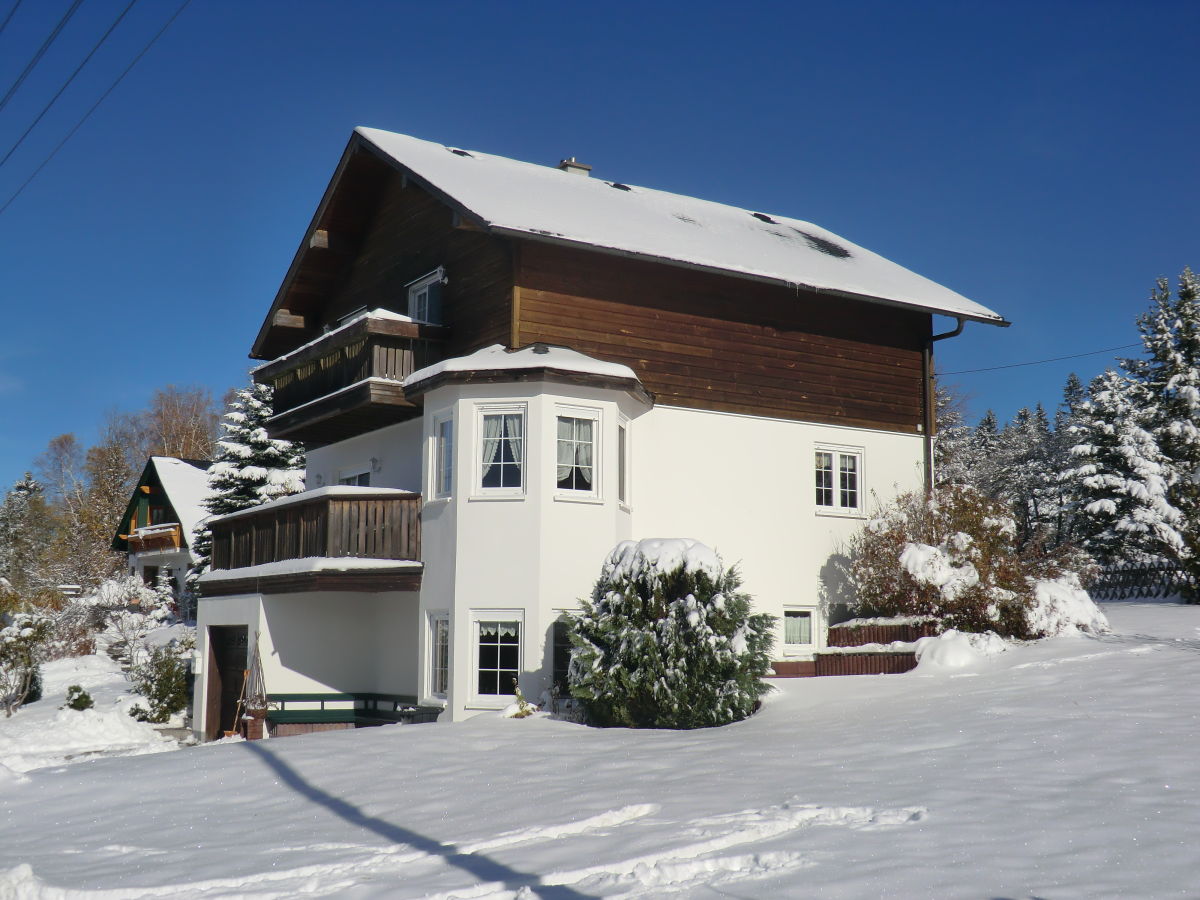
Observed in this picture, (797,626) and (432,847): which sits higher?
(797,626)

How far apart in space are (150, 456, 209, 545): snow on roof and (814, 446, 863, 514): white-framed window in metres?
27.5

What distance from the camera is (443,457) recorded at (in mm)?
19281

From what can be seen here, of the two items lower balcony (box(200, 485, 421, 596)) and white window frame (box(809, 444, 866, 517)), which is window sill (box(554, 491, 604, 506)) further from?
white window frame (box(809, 444, 866, 517))

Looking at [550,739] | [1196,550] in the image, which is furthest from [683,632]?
[1196,550]

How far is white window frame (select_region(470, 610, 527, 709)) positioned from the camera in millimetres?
17875

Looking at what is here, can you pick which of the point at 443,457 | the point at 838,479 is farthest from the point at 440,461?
the point at 838,479

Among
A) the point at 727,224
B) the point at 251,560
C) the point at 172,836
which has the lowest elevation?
the point at 172,836

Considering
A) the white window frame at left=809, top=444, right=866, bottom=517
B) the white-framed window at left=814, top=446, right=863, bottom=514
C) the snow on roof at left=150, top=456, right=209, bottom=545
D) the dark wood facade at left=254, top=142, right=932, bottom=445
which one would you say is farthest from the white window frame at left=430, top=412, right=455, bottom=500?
the snow on roof at left=150, top=456, right=209, bottom=545

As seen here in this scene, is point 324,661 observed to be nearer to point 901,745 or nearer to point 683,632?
point 683,632

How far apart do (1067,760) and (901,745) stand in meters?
2.02

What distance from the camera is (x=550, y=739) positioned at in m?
14.9

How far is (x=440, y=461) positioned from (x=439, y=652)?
3.16 meters

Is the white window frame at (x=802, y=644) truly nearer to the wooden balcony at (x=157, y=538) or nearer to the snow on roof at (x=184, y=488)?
the snow on roof at (x=184, y=488)

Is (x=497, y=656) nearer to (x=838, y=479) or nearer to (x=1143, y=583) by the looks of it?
(x=838, y=479)
